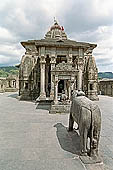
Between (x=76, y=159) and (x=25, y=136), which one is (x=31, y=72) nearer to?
(x=25, y=136)

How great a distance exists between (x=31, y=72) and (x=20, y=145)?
58.6ft

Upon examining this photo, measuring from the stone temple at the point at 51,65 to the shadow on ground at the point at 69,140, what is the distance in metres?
9.20

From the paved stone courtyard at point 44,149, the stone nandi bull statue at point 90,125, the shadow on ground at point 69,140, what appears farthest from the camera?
the shadow on ground at point 69,140

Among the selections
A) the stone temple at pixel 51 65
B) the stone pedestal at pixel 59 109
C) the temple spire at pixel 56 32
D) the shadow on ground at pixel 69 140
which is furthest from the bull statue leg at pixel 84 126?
the temple spire at pixel 56 32

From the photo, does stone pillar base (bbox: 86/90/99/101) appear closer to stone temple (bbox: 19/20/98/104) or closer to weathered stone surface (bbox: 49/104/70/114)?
stone temple (bbox: 19/20/98/104)

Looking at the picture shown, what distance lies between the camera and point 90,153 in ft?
15.6

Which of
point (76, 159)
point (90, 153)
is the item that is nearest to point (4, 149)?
point (76, 159)

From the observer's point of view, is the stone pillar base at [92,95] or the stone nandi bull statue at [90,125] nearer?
the stone nandi bull statue at [90,125]

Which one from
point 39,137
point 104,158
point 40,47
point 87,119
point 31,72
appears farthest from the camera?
point 31,72

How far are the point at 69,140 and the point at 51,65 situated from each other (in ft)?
45.5

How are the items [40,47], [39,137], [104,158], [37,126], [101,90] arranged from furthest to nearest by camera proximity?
[101,90]
[40,47]
[37,126]
[39,137]
[104,158]

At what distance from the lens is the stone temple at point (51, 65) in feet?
62.9

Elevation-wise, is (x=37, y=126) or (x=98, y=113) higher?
(x=98, y=113)

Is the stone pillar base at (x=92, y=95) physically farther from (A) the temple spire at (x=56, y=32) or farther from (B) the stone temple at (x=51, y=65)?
(A) the temple spire at (x=56, y=32)
